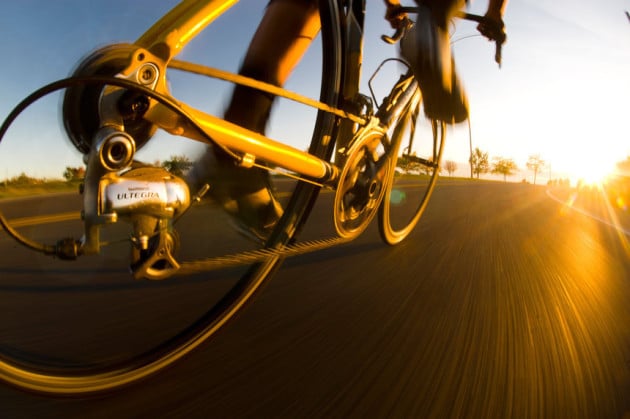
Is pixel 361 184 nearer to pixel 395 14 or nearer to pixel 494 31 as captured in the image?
pixel 395 14

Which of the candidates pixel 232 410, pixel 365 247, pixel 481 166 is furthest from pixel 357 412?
pixel 481 166

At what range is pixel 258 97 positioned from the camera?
1.53 m

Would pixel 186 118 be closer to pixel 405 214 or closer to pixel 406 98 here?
pixel 406 98

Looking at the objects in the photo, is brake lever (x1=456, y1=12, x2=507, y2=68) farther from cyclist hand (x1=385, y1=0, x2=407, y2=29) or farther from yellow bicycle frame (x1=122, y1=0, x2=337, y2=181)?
yellow bicycle frame (x1=122, y1=0, x2=337, y2=181)

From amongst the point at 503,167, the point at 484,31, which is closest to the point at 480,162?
the point at 503,167

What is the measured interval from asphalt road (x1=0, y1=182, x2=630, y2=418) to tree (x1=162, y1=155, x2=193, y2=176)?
0.66 meters

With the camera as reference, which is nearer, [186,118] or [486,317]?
[186,118]

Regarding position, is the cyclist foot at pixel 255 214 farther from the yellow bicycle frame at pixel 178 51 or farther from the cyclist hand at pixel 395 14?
the cyclist hand at pixel 395 14

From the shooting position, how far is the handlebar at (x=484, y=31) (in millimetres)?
2422

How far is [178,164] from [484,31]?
2.79 meters

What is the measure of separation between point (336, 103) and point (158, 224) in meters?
1.02

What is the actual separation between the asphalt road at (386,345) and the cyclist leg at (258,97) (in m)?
0.49

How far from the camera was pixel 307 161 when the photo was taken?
143cm

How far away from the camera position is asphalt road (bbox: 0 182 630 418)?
3.30 ft
